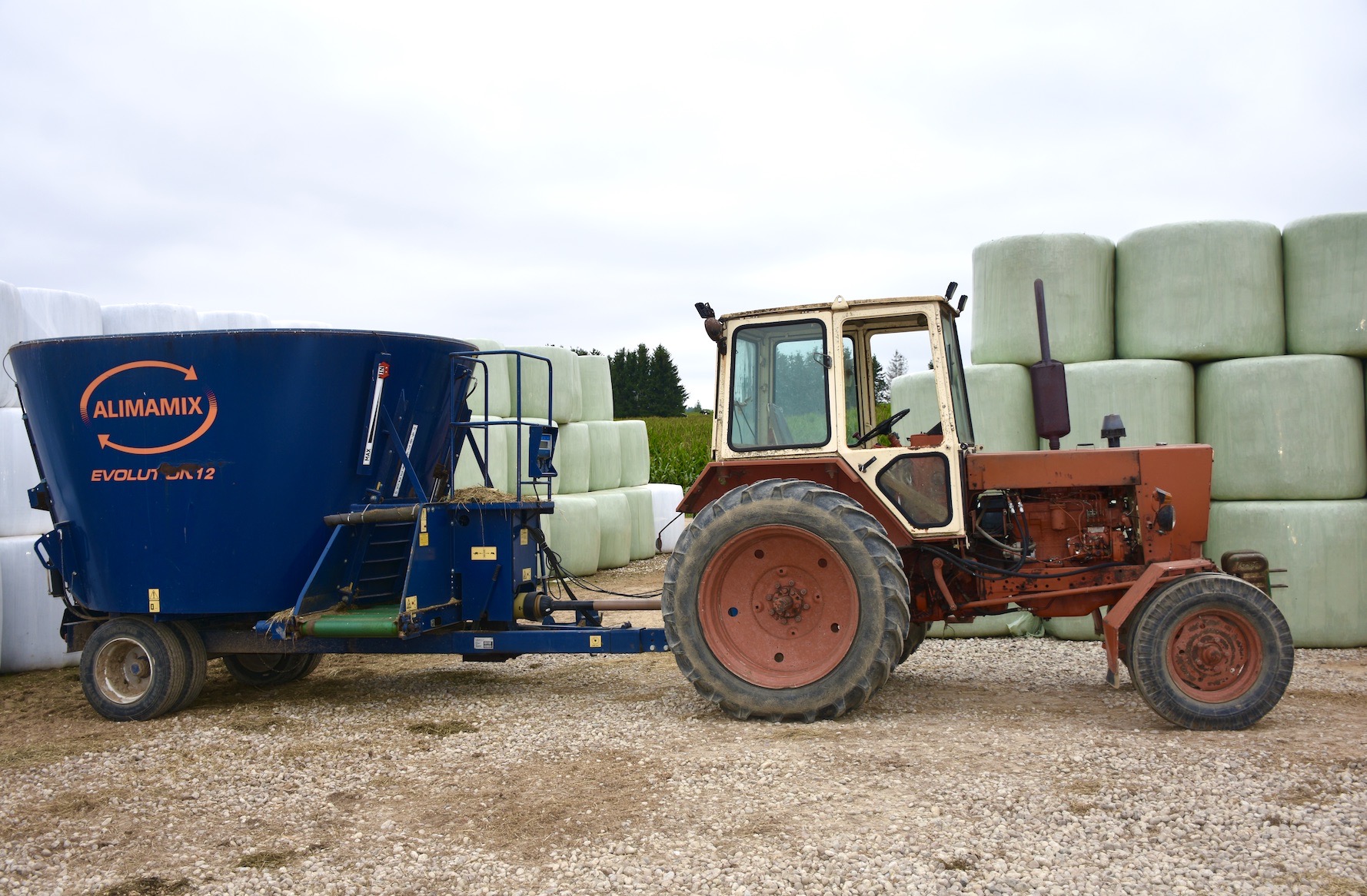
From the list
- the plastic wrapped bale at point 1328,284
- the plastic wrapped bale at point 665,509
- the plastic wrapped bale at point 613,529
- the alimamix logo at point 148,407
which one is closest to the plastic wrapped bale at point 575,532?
the plastic wrapped bale at point 613,529

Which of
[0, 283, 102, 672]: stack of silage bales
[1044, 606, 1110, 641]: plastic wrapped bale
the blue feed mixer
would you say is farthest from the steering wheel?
[0, 283, 102, 672]: stack of silage bales

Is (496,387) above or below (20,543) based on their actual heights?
above

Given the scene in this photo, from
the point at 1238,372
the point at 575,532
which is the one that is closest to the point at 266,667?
the point at 575,532

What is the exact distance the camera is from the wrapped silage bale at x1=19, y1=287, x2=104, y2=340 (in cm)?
835

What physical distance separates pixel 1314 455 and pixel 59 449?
8873 mm

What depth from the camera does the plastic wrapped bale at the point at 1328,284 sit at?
789 centimetres

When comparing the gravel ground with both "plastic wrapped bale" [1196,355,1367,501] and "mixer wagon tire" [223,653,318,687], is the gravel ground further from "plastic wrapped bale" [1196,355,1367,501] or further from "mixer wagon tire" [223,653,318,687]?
"plastic wrapped bale" [1196,355,1367,501]

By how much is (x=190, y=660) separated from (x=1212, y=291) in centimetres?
789

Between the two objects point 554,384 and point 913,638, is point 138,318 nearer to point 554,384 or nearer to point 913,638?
point 554,384

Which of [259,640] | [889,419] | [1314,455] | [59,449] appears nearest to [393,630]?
[259,640]

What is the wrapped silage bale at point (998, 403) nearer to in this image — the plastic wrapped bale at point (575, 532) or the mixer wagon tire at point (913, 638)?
the mixer wagon tire at point (913, 638)

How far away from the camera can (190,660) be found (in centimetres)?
686

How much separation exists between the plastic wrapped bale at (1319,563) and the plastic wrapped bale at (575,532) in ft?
23.1

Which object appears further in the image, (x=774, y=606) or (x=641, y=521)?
(x=641, y=521)
